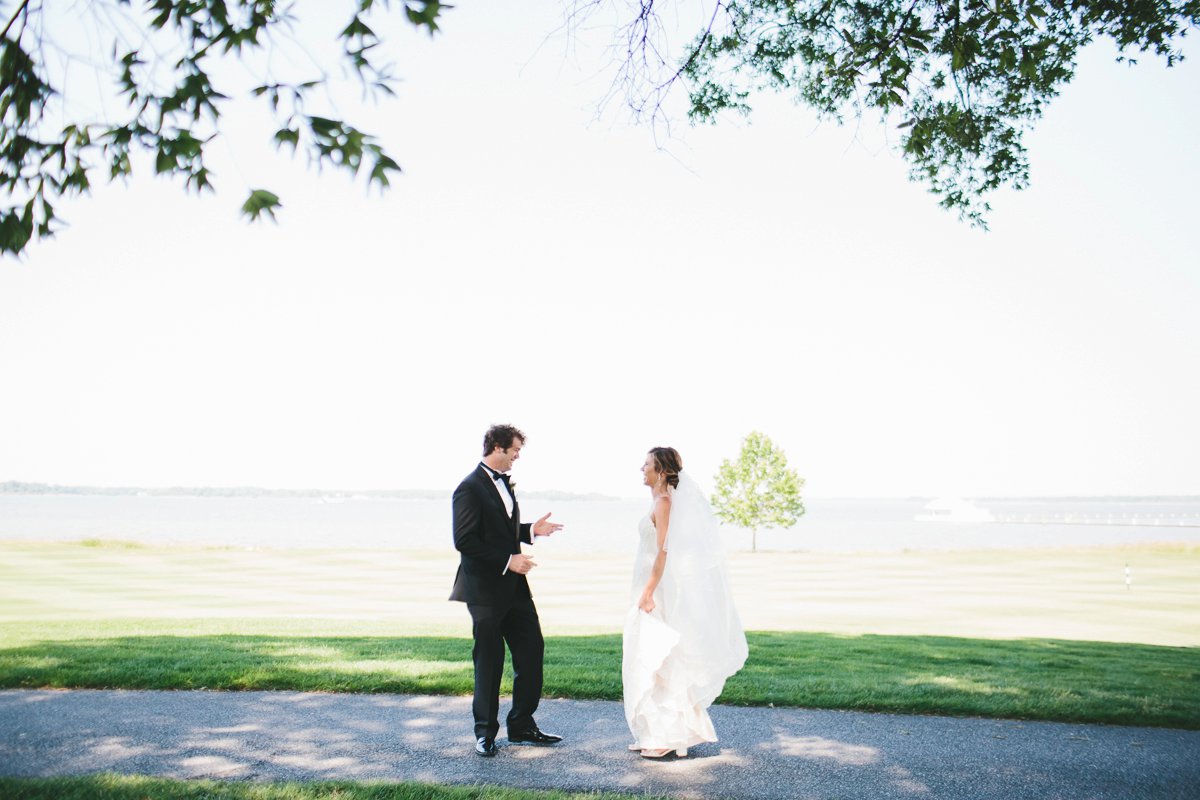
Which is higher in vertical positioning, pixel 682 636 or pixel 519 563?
pixel 519 563

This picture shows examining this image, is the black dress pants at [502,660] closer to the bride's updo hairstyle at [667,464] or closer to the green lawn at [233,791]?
the green lawn at [233,791]

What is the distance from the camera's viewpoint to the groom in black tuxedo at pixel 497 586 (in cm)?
593

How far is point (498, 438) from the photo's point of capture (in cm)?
623

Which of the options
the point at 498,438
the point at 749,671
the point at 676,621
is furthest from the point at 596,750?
the point at 749,671

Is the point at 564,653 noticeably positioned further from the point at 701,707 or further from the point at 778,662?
the point at 701,707

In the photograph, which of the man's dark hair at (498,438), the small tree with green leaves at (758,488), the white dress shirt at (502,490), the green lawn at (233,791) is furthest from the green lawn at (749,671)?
the small tree with green leaves at (758,488)

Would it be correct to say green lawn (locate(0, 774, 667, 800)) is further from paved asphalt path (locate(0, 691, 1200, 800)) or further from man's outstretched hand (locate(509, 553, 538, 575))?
man's outstretched hand (locate(509, 553, 538, 575))

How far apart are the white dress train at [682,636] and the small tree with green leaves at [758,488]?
62058 millimetres

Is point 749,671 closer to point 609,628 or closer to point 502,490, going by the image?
point 502,490

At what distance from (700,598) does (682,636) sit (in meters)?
0.30

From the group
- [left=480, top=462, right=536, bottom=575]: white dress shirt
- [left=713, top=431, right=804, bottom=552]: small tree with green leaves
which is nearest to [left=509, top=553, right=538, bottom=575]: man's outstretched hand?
[left=480, top=462, right=536, bottom=575]: white dress shirt

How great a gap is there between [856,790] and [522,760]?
82.9 inches

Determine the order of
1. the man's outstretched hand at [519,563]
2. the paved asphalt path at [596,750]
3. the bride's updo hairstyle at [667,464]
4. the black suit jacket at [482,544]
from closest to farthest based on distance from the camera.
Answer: the paved asphalt path at [596,750] < the man's outstretched hand at [519,563] < the black suit jacket at [482,544] < the bride's updo hairstyle at [667,464]

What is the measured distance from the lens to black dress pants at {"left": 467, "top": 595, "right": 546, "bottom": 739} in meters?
5.74
